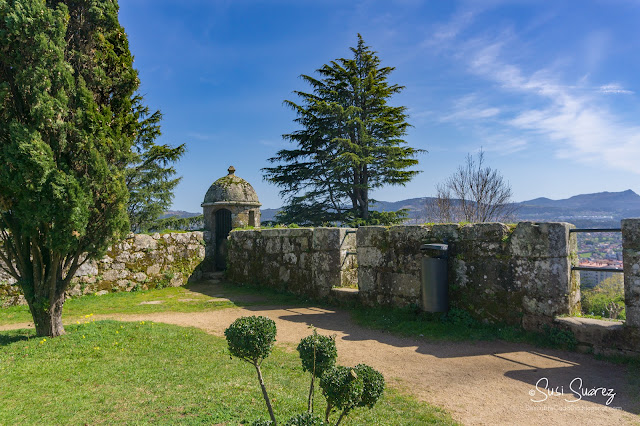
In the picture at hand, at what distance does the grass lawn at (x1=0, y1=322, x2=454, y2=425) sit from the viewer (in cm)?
322

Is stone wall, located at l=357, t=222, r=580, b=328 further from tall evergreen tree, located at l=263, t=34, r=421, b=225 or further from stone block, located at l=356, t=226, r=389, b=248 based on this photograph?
tall evergreen tree, located at l=263, t=34, r=421, b=225

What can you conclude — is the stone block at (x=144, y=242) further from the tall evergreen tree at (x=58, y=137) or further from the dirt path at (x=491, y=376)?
the dirt path at (x=491, y=376)

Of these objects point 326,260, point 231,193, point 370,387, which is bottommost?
point 370,387

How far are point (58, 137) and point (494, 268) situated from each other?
6.18m

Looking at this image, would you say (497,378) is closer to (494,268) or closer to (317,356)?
(494,268)

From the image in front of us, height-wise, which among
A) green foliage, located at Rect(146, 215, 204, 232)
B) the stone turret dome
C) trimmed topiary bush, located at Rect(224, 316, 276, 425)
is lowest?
trimmed topiary bush, located at Rect(224, 316, 276, 425)

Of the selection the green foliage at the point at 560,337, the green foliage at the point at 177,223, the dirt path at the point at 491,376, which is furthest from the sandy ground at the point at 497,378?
the green foliage at the point at 177,223

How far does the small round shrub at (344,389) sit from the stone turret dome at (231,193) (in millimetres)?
11560

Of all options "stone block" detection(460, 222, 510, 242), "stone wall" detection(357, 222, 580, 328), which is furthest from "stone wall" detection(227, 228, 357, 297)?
"stone block" detection(460, 222, 510, 242)

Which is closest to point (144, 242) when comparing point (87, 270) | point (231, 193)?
point (87, 270)

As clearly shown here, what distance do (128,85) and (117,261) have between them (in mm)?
5783

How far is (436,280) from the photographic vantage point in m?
6.03

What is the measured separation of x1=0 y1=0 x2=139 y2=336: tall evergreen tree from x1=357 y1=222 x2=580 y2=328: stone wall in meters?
4.43

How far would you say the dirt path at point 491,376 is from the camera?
3.40 meters
